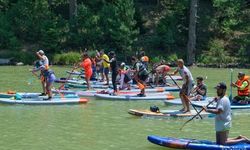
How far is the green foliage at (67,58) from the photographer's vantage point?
42.8m

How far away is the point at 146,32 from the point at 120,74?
2379cm

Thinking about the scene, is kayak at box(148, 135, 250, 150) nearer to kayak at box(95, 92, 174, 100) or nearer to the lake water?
the lake water

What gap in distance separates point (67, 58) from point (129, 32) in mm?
4838

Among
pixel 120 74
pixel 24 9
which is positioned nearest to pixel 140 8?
pixel 24 9

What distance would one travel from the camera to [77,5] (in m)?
48.6

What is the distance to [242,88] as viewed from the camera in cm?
1945

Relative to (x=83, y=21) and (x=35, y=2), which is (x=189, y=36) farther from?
(x=35, y=2)

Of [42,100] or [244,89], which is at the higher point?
[244,89]

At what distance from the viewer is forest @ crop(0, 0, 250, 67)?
43812 millimetres

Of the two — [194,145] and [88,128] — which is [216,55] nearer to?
[88,128]

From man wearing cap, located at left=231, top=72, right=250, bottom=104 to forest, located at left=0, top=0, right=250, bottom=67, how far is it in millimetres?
22657

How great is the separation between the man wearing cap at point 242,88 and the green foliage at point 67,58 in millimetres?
23897

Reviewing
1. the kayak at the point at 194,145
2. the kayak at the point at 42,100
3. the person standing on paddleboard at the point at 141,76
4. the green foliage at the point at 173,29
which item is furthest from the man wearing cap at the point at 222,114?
the green foliage at the point at 173,29

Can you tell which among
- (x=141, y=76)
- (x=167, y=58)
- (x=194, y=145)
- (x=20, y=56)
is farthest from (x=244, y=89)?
(x=20, y=56)
